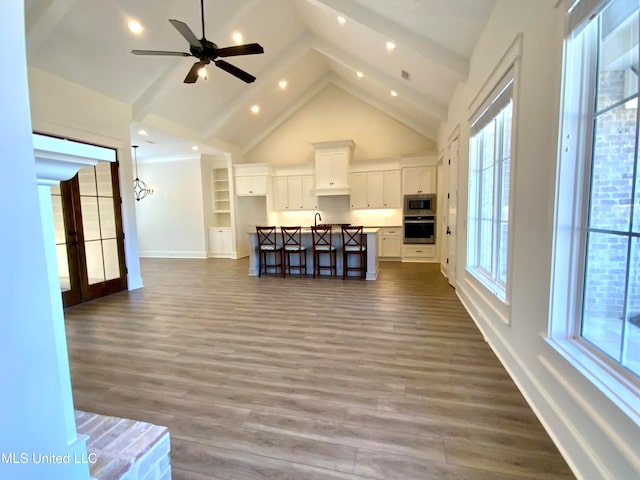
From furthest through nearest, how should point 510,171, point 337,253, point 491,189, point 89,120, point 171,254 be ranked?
point 171,254 < point 337,253 < point 89,120 < point 491,189 < point 510,171

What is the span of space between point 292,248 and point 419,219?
10.2 feet

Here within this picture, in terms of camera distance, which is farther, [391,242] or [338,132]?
[338,132]

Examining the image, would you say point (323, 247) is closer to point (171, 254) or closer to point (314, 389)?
point (314, 389)

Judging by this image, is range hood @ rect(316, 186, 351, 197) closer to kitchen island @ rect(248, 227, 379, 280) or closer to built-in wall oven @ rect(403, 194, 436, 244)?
built-in wall oven @ rect(403, 194, 436, 244)

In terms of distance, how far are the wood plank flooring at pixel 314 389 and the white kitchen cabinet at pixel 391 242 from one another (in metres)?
3.19

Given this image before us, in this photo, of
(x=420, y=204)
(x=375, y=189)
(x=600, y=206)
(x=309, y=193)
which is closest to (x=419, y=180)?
(x=420, y=204)

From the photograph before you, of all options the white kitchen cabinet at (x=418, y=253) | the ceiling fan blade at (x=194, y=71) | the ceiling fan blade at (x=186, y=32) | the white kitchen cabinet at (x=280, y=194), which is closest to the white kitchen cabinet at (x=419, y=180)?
the white kitchen cabinet at (x=418, y=253)

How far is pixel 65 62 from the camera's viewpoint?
3.82 meters

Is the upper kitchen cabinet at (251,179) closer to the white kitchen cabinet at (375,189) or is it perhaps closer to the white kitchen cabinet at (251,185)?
the white kitchen cabinet at (251,185)

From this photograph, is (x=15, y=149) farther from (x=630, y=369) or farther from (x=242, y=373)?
(x=630, y=369)

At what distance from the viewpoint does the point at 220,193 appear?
8680mm

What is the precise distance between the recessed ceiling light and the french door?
1983mm

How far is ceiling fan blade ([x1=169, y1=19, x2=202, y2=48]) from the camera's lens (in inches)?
114

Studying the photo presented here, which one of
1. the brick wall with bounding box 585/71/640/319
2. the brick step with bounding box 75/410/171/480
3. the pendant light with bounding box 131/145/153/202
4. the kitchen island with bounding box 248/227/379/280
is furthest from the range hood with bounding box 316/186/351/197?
the brick step with bounding box 75/410/171/480
